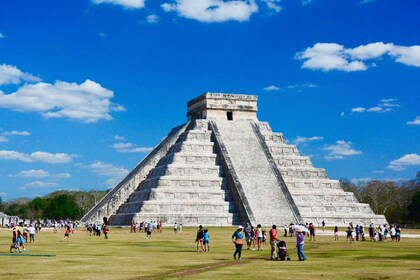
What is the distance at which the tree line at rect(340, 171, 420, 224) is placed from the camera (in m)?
77.9

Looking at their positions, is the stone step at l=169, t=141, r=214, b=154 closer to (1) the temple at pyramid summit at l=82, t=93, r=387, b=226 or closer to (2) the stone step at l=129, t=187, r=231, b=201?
(1) the temple at pyramid summit at l=82, t=93, r=387, b=226

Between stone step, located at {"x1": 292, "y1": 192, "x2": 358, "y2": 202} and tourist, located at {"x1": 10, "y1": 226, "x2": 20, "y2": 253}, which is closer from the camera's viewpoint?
tourist, located at {"x1": 10, "y1": 226, "x2": 20, "y2": 253}

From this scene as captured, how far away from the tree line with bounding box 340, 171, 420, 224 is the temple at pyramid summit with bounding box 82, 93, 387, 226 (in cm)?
2354

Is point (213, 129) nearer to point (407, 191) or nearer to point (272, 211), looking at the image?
point (272, 211)

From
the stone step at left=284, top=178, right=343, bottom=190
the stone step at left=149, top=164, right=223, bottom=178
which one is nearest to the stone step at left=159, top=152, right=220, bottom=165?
the stone step at left=149, top=164, right=223, bottom=178

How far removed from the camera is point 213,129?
198 ft

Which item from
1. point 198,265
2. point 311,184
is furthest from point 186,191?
point 198,265

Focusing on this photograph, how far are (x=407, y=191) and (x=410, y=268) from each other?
73.3 metres

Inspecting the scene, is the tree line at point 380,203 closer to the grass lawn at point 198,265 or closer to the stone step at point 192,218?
the stone step at point 192,218

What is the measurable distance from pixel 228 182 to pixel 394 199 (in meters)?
40.5

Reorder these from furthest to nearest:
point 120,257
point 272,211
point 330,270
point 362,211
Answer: point 362,211, point 272,211, point 120,257, point 330,270

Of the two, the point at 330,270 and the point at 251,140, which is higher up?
the point at 251,140

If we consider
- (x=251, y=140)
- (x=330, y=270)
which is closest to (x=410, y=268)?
(x=330, y=270)

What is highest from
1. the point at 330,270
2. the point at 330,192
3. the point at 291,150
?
the point at 291,150
